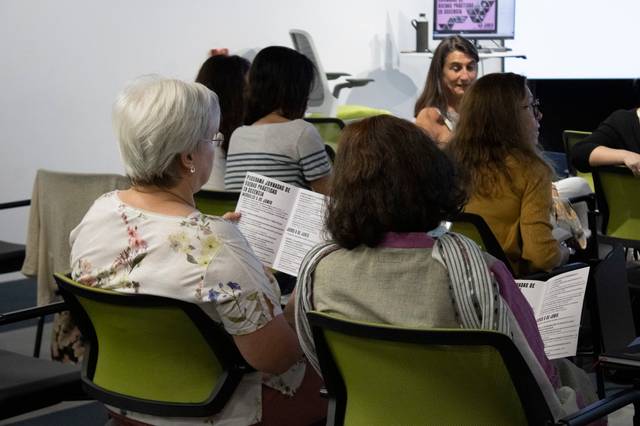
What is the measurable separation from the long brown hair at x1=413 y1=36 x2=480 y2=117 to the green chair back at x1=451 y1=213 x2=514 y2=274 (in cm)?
204

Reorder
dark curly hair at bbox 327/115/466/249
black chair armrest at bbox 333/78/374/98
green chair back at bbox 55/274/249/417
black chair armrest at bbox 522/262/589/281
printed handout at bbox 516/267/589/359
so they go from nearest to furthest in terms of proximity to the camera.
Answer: dark curly hair at bbox 327/115/466/249 < green chair back at bbox 55/274/249/417 < printed handout at bbox 516/267/589/359 < black chair armrest at bbox 522/262/589/281 < black chair armrest at bbox 333/78/374/98

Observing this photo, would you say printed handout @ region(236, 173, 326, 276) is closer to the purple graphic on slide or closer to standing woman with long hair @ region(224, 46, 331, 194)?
standing woman with long hair @ region(224, 46, 331, 194)

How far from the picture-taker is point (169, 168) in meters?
2.22

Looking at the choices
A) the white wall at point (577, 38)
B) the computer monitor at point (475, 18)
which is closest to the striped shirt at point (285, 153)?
the computer monitor at point (475, 18)

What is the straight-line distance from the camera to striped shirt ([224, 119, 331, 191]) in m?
3.73

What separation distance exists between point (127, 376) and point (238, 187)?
5.52ft

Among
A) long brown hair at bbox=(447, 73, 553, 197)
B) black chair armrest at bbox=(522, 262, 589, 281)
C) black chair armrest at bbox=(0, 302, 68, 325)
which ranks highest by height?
long brown hair at bbox=(447, 73, 553, 197)

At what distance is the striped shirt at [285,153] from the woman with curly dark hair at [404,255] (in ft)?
5.59

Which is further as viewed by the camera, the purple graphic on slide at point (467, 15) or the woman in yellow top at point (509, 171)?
the purple graphic on slide at point (467, 15)

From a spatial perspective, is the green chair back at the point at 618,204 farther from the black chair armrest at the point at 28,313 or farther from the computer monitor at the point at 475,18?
the computer monitor at the point at 475,18

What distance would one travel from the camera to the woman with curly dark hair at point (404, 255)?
1.86 meters

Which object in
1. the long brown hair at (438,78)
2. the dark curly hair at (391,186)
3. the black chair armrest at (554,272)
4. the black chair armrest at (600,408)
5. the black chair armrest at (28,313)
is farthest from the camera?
the long brown hair at (438,78)

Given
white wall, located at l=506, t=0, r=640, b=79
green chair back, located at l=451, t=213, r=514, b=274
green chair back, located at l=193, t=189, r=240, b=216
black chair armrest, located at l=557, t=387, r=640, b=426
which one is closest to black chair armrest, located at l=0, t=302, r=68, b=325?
green chair back, located at l=193, t=189, r=240, b=216

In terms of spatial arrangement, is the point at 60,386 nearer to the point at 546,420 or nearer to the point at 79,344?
the point at 79,344
